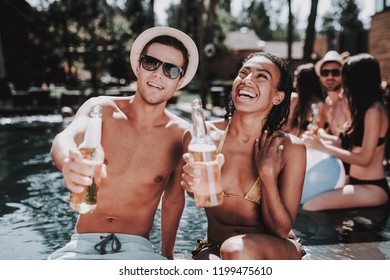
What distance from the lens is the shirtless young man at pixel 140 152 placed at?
290 cm

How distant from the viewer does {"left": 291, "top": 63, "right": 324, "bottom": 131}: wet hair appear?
654 cm

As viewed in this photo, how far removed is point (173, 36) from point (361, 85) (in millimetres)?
2945

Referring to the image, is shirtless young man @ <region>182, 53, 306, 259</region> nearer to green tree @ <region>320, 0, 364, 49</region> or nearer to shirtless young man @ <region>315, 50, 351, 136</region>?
shirtless young man @ <region>315, 50, 351, 136</region>

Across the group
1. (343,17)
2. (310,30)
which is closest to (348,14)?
(343,17)

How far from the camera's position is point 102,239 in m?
2.91

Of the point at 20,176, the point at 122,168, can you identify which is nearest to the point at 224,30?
the point at 20,176

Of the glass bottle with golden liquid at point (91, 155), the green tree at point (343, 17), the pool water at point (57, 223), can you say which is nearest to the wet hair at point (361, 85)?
the pool water at point (57, 223)

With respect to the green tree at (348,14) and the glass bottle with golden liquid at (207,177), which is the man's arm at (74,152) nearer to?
the glass bottle with golden liquid at (207,177)

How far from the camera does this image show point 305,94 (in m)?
6.58

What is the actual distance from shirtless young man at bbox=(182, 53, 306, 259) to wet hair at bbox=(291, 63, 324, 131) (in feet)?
11.7

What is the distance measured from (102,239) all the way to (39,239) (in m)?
2.06

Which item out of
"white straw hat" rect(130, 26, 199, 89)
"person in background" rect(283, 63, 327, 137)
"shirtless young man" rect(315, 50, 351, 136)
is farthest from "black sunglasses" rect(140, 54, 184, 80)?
"person in background" rect(283, 63, 327, 137)

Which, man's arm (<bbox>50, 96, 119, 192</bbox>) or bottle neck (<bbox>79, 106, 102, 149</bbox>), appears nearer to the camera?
man's arm (<bbox>50, 96, 119, 192</bbox>)
